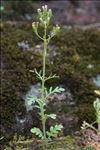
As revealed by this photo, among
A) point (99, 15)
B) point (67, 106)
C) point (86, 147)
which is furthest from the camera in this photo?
point (99, 15)

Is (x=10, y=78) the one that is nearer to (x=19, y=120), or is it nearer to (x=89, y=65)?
(x=19, y=120)

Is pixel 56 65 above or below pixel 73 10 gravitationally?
below

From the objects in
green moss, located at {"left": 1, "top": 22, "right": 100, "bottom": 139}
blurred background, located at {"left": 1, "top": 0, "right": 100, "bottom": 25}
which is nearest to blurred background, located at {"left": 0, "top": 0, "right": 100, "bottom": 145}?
green moss, located at {"left": 1, "top": 22, "right": 100, "bottom": 139}

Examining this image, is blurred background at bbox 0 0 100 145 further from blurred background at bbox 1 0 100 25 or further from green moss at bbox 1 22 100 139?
blurred background at bbox 1 0 100 25

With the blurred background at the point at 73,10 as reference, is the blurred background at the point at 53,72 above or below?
below

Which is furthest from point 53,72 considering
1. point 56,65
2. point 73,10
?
point 73,10

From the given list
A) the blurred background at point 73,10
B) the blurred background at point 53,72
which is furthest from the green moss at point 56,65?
the blurred background at point 73,10

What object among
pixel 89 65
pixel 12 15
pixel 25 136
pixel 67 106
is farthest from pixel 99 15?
pixel 25 136

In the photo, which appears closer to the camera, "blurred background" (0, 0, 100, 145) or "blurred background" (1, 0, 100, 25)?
"blurred background" (0, 0, 100, 145)

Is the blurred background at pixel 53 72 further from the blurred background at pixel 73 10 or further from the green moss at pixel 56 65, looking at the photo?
the blurred background at pixel 73 10

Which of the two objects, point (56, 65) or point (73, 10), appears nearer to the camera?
point (56, 65)

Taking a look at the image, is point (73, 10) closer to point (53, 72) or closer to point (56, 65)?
point (56, 65)
